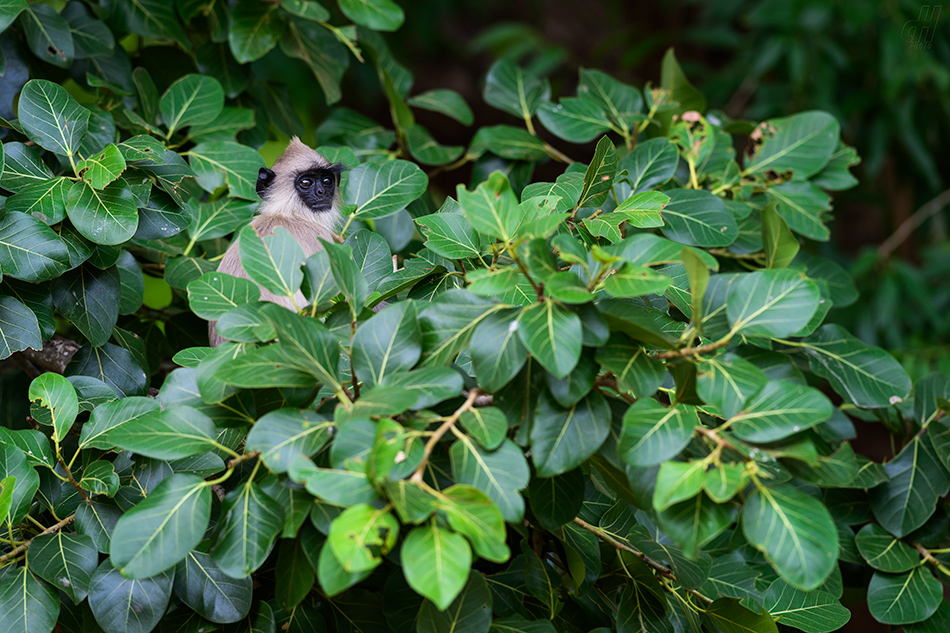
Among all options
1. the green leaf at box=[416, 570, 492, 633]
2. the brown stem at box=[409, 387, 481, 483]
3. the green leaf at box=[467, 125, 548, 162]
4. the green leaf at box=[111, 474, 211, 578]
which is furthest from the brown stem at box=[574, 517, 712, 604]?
the green leaf at box=[467, 125, 548, 162]

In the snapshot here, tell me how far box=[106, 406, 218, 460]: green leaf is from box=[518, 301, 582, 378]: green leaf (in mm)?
326

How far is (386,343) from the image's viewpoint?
0.71 m

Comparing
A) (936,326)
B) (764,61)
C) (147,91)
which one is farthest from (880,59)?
(147,91)

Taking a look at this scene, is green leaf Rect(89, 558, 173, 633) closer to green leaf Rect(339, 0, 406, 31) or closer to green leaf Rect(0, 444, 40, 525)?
green leaf Rect(0, 444, 40, 525)

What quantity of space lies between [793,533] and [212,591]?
60cm

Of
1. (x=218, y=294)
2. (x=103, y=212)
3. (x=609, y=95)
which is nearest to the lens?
(x=218, y=294)

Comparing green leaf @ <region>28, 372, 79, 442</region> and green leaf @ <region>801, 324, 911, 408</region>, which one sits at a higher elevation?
green leaf @ <region>28, 372, 79, 442</region>

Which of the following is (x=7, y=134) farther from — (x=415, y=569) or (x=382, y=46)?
(x=415, y=569)

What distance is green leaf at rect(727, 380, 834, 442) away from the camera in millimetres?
622

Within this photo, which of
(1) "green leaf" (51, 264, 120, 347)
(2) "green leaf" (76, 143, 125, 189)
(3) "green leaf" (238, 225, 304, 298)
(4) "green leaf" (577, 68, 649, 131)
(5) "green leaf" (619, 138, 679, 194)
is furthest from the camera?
(4) "green leaf" (577, 68, 649, 131)

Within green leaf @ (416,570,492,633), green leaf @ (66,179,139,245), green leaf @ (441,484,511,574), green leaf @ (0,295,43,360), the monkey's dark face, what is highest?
green leaf @ (441,484,511,574)

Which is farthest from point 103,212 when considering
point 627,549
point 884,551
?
point 884,551

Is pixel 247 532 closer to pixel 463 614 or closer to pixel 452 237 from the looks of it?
pixel 463 614

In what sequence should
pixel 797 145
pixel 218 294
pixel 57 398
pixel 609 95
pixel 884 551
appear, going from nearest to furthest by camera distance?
pixel 218 294
pixel 57 398
pixel 884 551
pixel 797 145
pixel 609 95
